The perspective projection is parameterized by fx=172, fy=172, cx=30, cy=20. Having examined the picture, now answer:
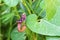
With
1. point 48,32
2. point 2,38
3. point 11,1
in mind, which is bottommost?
point 2,38

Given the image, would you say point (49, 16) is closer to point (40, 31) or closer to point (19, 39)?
point (40, 31)

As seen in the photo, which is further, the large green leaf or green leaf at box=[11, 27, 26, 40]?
green leaf at box=[11, 27, 26, 40]

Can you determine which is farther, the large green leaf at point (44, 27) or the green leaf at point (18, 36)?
the green leaf at point (18, 36)

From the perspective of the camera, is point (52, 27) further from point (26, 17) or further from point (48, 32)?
point (26, 17)

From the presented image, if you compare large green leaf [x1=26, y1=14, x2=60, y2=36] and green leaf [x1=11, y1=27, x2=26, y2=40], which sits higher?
large green leaf [x1=26, y1=14, x2=60, y2=36]

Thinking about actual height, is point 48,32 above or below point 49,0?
below

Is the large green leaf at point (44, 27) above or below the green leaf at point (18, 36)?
above

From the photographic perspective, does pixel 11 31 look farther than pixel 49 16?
Yes

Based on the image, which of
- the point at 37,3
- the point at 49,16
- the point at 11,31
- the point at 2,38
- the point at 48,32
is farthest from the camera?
the point at 2,38

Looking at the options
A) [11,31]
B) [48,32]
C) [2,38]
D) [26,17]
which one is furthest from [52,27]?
[2,38]

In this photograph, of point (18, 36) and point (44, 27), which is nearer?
point (44, 27)

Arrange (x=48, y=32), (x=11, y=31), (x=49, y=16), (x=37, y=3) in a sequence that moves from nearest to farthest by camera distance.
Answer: (x=49, y=16) < (x=48, y=32) < (x=37, y=3) < (x=11, y=31)
